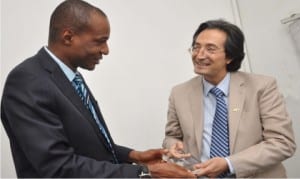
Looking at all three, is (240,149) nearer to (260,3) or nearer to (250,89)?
(250,89)

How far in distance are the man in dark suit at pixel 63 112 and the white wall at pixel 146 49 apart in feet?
2.71

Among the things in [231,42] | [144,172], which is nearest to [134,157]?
[144,172]

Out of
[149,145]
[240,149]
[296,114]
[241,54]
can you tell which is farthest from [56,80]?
[296,114]

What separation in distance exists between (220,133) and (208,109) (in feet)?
0.46

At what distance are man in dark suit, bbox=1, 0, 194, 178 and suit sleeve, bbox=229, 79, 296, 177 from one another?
374mm

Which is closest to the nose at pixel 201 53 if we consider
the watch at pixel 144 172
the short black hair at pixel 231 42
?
the short black hair at pixel 231 42

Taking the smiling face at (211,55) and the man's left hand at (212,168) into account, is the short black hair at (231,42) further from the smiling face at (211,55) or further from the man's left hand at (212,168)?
the man's left hand at (212,168)

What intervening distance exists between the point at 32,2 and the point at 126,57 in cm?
63

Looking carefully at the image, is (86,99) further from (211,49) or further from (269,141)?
(269,141)

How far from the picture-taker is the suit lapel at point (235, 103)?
1.53 meters

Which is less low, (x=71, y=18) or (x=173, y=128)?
(x=71, y=18)

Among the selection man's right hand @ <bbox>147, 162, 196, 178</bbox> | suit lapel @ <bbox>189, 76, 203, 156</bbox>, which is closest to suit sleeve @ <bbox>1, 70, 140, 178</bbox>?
man's right hand @ <bbox>147, 162, 196, 178</bbox>

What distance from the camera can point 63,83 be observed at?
111 cm

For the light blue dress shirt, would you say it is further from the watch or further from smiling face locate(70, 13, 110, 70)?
smiling face locate(70, 13, 110, 70)
